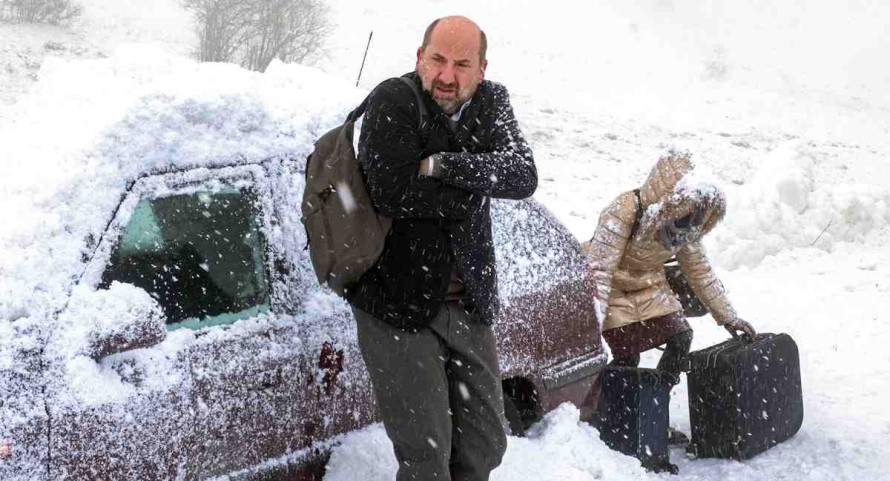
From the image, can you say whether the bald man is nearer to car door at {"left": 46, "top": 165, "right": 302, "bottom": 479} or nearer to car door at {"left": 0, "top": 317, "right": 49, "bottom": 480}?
car door at {"left": 46, "top": 165, "right": 302, "bottom": 479}

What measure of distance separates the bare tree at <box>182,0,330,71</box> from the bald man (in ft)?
48.9

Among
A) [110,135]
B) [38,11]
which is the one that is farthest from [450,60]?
[38,11]

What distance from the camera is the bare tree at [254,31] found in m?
17.0

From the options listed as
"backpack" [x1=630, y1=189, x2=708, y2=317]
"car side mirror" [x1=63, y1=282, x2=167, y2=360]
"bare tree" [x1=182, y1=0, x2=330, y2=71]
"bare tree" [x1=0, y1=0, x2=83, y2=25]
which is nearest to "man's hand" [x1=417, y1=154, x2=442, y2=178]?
"car side mirror" [x1=63, y1=282, x2=167, y2=360]

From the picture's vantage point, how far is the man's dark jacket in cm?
232

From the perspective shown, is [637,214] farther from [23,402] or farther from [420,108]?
[23,402]

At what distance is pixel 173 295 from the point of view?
258cm

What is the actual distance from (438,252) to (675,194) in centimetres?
218

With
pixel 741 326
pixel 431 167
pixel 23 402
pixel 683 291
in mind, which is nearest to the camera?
pixel 23 402

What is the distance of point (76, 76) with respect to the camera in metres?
2.99

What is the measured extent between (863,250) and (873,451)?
186 inches

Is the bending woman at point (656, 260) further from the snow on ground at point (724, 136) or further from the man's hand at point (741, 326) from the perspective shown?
the snow on ground at point (724, 136)

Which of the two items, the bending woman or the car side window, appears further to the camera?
the bending woman

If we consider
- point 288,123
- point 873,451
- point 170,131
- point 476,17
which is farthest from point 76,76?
point 476,17
